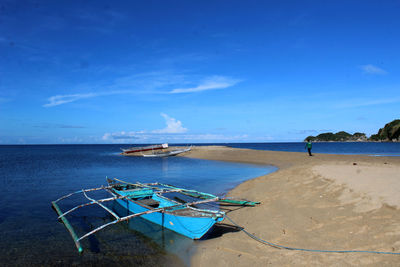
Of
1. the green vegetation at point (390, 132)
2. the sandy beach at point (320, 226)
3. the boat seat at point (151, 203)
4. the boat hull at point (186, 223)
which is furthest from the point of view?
the green vegetation at point (390, 132)

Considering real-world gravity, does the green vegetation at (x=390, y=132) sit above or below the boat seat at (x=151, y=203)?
above

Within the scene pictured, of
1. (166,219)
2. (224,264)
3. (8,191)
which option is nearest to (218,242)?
(224,264)

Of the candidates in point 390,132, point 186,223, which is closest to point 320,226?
point 186,223

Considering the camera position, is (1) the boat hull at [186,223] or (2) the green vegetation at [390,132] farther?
(2) the green vegetation at [390,132]

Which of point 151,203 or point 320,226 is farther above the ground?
point 320,226

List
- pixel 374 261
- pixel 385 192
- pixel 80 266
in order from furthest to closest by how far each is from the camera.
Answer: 1. pixel 385 192
2. pixel 80 266
3. pixel 374 261

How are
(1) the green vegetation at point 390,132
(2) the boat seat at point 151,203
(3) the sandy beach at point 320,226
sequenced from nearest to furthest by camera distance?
1. (3) the sandy beach at point 320,226
2. (2) the boat seat at point 151,203
3. (1) the green vegetation at point 390,132

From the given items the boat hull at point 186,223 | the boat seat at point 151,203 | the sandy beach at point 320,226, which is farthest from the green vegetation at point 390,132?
the boat hull at point 186,223

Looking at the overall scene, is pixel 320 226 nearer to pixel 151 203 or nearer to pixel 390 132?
pixel 151 203

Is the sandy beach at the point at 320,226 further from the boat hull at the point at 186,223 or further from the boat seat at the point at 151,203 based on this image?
the boat seat at the point at 151,203

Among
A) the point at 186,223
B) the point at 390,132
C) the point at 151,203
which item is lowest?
the point at 151,203

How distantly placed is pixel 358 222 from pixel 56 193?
1942cm

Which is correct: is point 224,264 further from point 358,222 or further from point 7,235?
point 7,235

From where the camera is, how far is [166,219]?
9.94 m
